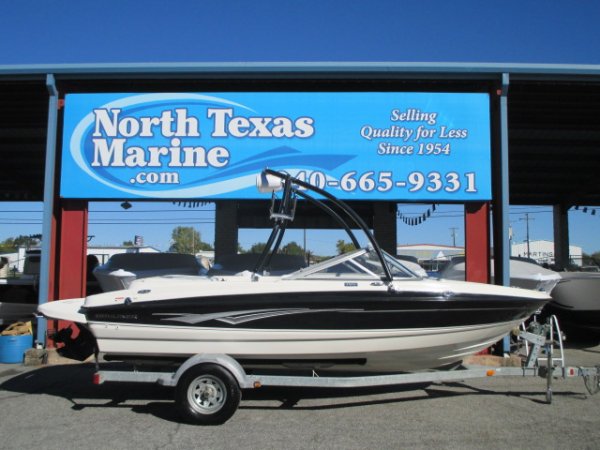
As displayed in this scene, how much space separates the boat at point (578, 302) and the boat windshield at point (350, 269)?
4562 mm

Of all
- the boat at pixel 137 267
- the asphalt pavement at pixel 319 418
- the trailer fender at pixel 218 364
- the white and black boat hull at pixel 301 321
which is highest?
the boat at pixel 137 267

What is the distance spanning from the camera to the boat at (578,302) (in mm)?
7977

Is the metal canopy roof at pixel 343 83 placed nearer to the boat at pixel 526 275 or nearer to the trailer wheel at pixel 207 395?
the boat at pixel 526 275

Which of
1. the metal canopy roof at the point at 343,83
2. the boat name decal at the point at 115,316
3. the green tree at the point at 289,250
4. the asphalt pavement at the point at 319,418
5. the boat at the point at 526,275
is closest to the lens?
the asphalt pavement at the point at 319,418

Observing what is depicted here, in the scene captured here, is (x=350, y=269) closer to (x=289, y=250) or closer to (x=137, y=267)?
(x=137, y=267)

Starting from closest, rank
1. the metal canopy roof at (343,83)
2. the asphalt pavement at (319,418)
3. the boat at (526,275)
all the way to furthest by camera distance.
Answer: the asphalt pavement at (319,418), the metal canopy roof at (343,83), the boat at (526,275)

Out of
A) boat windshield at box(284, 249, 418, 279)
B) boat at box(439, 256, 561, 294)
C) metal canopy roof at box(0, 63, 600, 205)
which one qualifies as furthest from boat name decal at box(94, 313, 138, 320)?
boat at box(439, 256, 561, 294)

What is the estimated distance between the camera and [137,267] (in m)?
8.28

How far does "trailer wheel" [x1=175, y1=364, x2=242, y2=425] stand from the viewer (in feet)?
15.4

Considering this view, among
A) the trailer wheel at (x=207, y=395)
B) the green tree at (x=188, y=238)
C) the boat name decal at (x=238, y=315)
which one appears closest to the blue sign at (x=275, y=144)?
the boat name decal at (x=238, y=315)

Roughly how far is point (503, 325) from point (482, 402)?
88cm

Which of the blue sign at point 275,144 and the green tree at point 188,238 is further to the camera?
the green tree at point 188,238

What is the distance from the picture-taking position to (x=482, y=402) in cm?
530

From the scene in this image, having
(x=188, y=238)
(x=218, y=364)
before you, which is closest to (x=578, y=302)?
(x=218, y=364)
